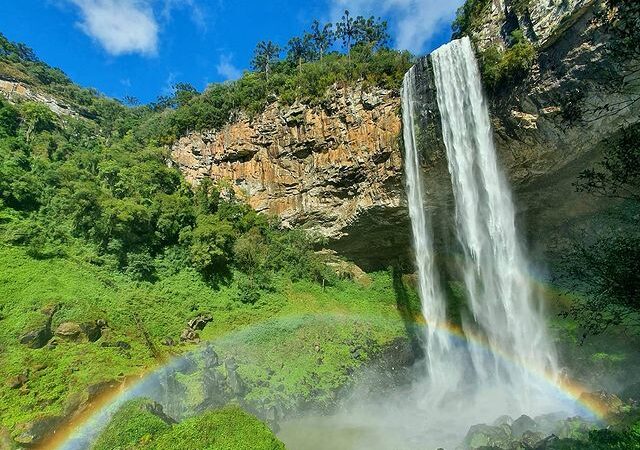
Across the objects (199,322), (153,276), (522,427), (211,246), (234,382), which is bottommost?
(522,427)

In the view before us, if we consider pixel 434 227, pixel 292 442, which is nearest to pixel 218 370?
pixel 292 442

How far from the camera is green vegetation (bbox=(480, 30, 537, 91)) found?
1586 cm

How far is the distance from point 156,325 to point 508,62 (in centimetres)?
1838

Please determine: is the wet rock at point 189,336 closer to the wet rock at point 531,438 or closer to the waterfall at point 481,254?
the waterfall at point 481,254

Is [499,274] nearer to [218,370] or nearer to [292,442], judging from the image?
[292,442]

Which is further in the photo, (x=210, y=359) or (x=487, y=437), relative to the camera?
(x=210, y=359)

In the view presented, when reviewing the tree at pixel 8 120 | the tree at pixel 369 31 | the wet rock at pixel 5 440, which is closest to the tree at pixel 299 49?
the tree at pixel 369 31

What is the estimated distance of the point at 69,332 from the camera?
1458 centimetres

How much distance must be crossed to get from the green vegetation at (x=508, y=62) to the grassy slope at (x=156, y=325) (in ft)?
43.5

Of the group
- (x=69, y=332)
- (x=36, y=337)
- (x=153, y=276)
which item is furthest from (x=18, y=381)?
(x=153, y=276)

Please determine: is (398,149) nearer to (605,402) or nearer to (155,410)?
(605,402)

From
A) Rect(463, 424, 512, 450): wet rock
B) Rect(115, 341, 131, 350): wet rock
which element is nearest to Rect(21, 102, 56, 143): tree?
Rect(115, 341, 131, 350): wet rock

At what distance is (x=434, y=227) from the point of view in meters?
22.5

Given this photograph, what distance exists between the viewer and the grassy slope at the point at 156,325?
41.0 ft
